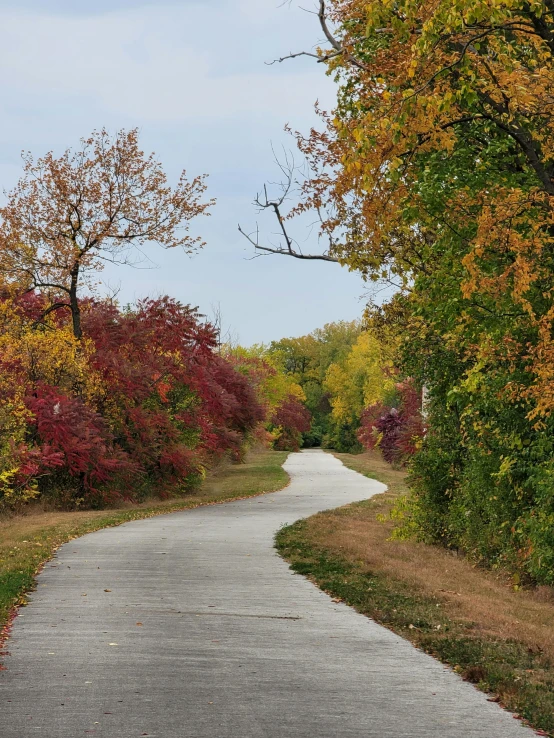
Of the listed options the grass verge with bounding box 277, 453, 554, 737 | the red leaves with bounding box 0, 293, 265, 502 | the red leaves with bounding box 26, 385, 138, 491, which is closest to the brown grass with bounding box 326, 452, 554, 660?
the grass verge with bounding box 277, 453, 554, 737

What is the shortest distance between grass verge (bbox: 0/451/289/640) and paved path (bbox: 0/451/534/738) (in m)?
0.34

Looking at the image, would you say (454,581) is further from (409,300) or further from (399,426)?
(399,426)

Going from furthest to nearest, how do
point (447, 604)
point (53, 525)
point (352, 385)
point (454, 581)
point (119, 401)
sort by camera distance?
point (352, 385) < point (119, 401) < point (53, 525) < point (454, 581) < point (447, 604)

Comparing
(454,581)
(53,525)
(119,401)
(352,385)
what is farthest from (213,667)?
(352,385)

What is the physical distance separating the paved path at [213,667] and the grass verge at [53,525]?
339mm

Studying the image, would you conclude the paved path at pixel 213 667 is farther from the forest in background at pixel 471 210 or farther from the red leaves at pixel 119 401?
the red leaves at pixel 119 401

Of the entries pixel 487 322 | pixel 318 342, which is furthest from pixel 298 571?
pixel 318 342

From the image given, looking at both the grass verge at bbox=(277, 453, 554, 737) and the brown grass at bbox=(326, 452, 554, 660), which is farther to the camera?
the brown grass at bbox=(326, 452, 554, 660)

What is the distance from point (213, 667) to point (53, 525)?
1413 cm

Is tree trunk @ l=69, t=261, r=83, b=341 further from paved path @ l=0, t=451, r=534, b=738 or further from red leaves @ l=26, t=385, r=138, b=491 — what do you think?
paved path @ l=0, t=451, r=534, b=738

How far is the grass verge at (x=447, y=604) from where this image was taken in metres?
7.70

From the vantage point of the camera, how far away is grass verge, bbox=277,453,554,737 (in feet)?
25.3

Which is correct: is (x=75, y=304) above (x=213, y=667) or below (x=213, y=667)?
above

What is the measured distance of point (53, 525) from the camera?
21016mm
